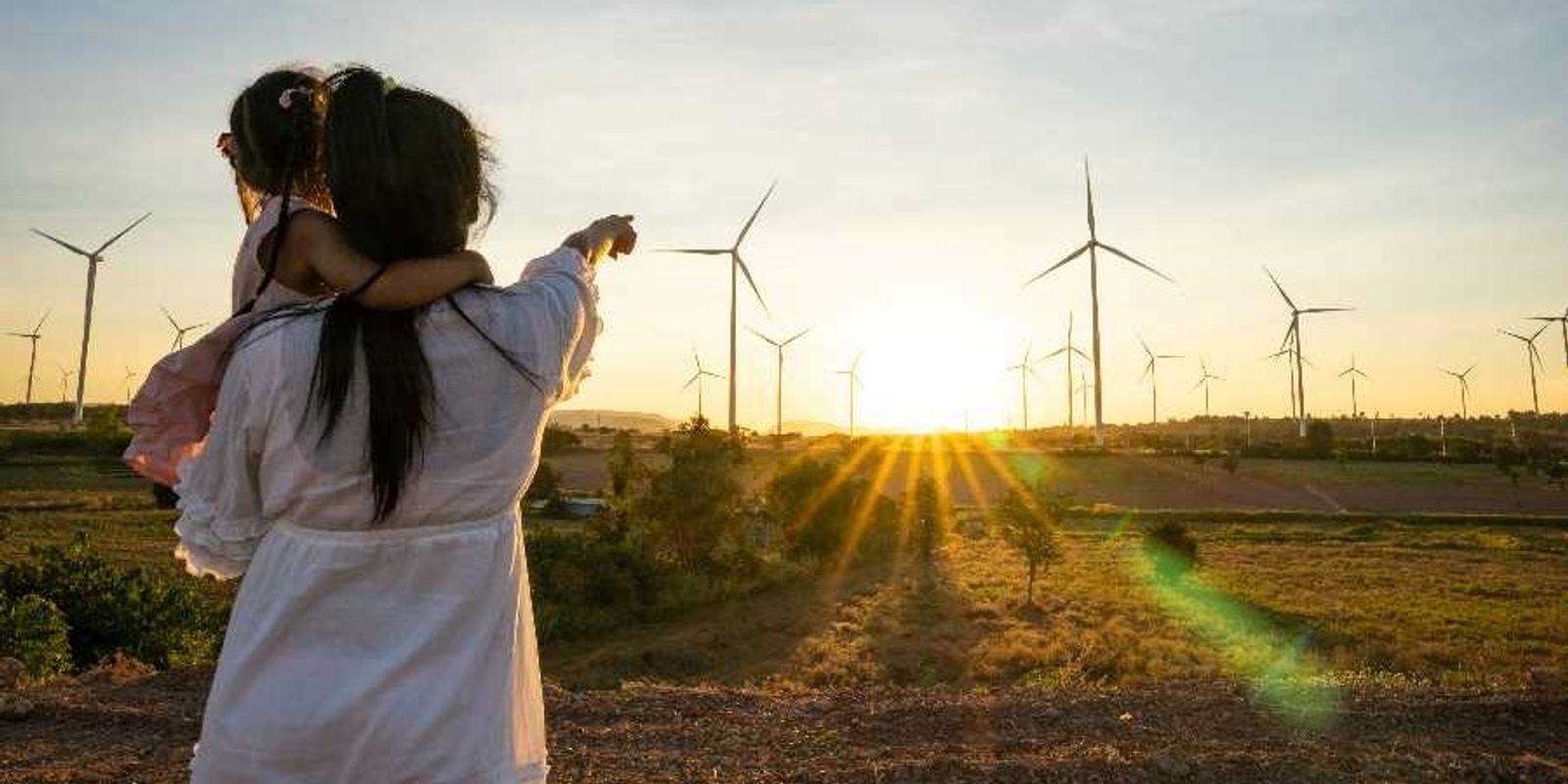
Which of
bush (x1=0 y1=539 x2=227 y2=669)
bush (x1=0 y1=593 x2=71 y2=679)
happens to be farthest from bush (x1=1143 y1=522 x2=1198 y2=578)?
bush (x1=0 y1=593 x2=71 y2=679)

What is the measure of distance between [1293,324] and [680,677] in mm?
73116

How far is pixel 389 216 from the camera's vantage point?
2002 mm

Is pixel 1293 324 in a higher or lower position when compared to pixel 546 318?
higher

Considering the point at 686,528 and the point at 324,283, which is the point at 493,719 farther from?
the point at 686,528

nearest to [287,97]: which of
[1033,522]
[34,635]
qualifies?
[34,635]

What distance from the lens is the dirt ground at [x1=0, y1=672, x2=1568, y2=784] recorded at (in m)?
7.45

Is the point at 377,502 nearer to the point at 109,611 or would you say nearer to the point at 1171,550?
the point at 109,611

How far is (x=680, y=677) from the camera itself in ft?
64.8

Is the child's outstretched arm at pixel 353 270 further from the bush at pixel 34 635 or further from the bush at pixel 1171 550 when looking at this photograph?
the bush at pixel 1171 550

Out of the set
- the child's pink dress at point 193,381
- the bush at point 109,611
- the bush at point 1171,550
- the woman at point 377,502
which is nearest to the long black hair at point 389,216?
the woman at point 377,502

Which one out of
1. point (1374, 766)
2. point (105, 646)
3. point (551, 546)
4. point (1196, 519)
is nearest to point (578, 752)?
point (1374, 766)

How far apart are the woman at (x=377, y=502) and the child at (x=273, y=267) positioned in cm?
5

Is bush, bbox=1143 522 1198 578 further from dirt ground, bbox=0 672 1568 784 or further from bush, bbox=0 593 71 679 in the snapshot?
bush, bbox=0 593 71 679

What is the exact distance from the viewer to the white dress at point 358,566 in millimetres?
1896
